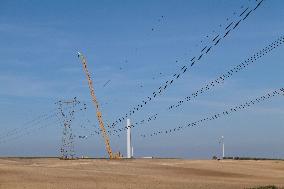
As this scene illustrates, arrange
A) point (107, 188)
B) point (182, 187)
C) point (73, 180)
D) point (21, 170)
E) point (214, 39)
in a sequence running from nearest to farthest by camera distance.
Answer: point (214, 39) < point (107, 188) < point (182, 187) < point (73, 180) < point (21, 170)

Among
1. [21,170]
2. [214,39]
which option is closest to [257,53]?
[214,39]

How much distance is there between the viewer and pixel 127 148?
199000 millimetres

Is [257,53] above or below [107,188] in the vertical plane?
above

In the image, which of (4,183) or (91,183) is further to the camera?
(91,183)

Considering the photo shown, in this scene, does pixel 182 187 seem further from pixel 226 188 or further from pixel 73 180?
pixel 73 180

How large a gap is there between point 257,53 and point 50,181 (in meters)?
34.9

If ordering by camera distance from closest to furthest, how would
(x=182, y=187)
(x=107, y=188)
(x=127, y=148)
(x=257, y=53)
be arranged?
(x=257, y=53), (x=107, y=188), (x=182, y=187), (x=127, y=148)

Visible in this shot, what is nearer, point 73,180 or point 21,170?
point 73,180

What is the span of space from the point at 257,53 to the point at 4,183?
34386 millimetres

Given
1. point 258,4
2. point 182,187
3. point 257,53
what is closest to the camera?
point 258,4

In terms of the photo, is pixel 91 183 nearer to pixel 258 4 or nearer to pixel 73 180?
pixel 73 180

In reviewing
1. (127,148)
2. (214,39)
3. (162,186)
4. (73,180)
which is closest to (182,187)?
(162,186)

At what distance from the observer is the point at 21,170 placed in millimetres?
77938

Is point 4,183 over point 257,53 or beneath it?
beneath
